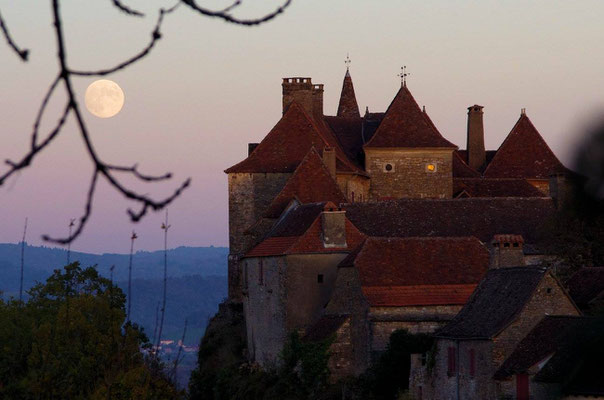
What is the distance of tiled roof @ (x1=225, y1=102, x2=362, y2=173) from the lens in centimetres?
5678

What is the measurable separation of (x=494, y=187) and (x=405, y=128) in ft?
16.3

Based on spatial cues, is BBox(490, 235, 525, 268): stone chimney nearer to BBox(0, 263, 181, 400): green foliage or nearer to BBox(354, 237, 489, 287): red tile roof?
BBox(354, 237, 489, 287): red tile roof

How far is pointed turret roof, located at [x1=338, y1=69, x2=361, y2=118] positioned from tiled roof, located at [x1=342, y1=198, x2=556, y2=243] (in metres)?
26.1

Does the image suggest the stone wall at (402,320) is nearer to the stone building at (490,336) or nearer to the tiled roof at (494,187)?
the stone building at (490,336)

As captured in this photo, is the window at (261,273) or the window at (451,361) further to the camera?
the window at (261,273)

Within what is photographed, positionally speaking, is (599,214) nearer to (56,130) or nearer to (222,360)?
(56,130)

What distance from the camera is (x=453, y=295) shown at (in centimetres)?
4038

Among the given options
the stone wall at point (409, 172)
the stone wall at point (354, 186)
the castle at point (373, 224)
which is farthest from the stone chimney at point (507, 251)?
the stone wall at point (409, 172)

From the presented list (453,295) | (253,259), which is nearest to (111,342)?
(253,259)

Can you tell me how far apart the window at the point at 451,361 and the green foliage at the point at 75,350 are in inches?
277

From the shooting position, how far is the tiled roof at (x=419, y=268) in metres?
40.2

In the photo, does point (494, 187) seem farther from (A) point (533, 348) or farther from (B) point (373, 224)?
(A) point (533, 348)

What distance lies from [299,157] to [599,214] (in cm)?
5123

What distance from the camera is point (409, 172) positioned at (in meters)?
58.4
